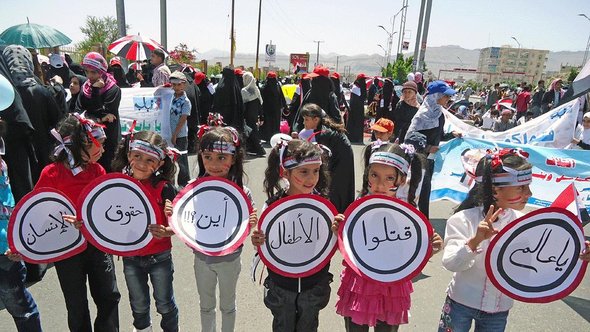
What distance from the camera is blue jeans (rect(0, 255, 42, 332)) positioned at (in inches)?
89.5

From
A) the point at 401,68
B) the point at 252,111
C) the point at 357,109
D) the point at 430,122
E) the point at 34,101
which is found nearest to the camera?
the point at 34,101

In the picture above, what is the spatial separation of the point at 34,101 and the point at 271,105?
23.5ft

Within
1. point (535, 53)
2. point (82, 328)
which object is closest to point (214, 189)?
point (82, 328)

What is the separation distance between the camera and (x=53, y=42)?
7570 millimetres

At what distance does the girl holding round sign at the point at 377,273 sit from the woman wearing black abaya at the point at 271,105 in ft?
27.4

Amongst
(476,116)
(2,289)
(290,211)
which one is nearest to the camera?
(290,211)

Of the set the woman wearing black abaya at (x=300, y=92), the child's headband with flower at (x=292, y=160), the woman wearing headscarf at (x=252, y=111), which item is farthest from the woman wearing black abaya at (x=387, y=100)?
the child's headband with flower at (x=292, y=160)

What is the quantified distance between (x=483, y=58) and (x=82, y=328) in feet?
612

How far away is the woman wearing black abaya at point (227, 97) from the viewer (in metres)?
7.76

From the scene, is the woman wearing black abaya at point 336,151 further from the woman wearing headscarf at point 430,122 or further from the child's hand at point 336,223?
the child's hand at point 336,223

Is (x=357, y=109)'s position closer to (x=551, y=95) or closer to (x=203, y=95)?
(x=203, y=95)

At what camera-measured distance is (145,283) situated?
246 centimetres

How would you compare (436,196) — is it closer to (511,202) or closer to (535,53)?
(511,202)

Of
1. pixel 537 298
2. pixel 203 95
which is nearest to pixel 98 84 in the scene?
pixel 537 298
